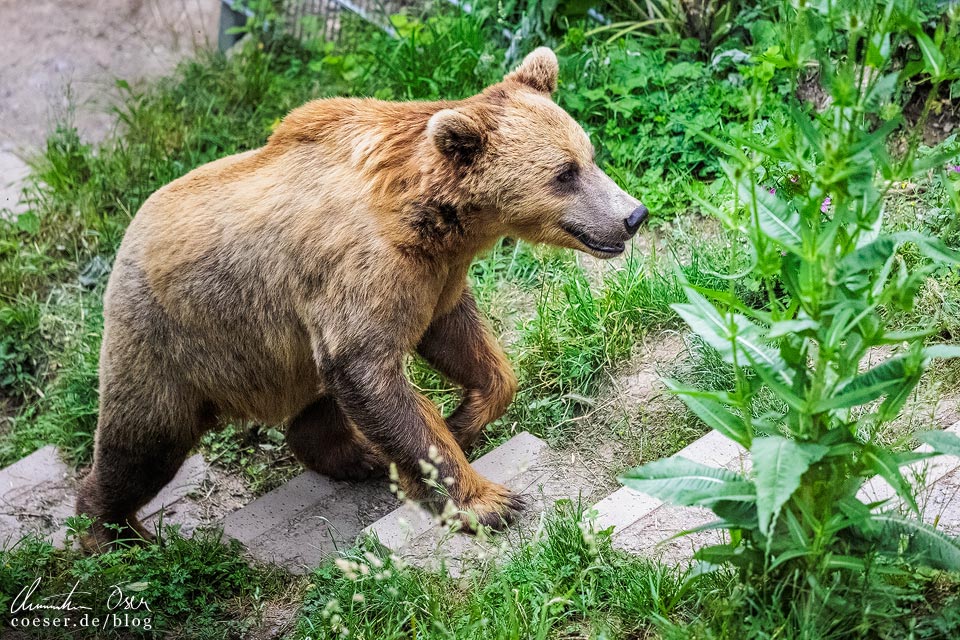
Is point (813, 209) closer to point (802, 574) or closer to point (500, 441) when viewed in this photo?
point (802, 574)

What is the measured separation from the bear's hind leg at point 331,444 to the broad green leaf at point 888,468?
9.70 ft

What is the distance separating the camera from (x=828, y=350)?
2.78m

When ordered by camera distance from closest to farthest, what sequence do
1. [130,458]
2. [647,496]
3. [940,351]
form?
[940,351] < [647,496] < [130,458]

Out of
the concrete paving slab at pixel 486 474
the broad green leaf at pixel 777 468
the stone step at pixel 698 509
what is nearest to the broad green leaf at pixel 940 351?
the broad green leaf at pixel 777 468

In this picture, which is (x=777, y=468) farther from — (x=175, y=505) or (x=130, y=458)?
(x=175, y=505)

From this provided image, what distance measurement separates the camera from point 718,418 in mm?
3121

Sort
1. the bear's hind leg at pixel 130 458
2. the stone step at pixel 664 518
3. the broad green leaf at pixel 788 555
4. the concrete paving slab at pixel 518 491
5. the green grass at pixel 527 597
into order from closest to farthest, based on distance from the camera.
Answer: the broad green leaf at pixel 788 555, the green grass at pixel 527 597, the stone step at pixel 664 518, the concrete paving slab at pixel 518 491, the bear's hind leg at pixel 130 458

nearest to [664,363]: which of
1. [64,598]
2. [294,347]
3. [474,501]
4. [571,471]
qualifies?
[571,471]

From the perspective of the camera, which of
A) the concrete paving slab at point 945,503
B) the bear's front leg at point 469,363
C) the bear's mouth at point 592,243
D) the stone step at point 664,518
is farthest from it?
the bear's front leg at point 469,363

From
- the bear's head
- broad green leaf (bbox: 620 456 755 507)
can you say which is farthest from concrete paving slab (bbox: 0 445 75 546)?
broad green leaf (bbox: 620 456 755 507)

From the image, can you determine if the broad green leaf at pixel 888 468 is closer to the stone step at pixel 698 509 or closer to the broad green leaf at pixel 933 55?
the stone step at pixel 698 509

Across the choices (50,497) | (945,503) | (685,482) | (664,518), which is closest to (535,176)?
(664,518)

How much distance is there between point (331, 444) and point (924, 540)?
3.15 metres

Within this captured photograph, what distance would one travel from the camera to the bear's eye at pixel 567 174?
4570 mm
